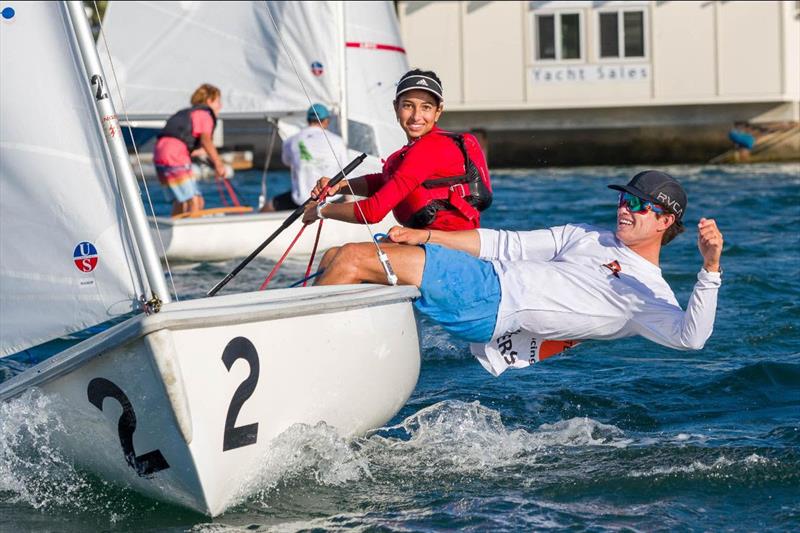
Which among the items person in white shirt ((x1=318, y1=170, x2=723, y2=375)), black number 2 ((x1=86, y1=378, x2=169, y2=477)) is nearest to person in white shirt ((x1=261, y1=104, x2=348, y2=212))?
person in white shirt ((x1=318, y1=170, x2=723, y2=375))

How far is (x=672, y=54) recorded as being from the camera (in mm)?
24828

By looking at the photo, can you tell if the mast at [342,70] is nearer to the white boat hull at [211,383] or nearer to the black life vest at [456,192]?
the black life vest at [456,192]

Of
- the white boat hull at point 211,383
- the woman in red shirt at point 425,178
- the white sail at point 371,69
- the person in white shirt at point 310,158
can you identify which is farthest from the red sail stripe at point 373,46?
the white boat hull at point 211,383

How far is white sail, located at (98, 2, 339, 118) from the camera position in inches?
528

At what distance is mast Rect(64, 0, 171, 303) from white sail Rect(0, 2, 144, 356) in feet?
0.17

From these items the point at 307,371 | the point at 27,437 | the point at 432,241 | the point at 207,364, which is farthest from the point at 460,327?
the point at 27,437

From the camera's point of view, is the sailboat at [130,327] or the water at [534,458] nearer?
the sailboat at [130,327]

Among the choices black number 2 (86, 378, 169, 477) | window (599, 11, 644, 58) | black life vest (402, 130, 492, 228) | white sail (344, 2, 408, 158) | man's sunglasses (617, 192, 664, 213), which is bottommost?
black number 2 (86, 378, 169, 477)

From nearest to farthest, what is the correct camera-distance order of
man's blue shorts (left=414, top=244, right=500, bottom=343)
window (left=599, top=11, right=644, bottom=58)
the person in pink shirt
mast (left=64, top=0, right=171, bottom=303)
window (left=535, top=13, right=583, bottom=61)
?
mast (left=64, top=0, right=171, bottom=303), man's blue shorts (left=414, top=244, right=500, bottom=343), the person in pink shirt, window (left=599, top=11, right=644, bottom=58), window (left=535, top=13, right=583, bottom=61)

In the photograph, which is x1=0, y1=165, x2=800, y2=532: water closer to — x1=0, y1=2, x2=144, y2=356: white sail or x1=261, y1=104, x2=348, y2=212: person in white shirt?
x1=0, y1=2, x2=144, y2=356: white sail

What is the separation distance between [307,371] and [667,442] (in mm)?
1629

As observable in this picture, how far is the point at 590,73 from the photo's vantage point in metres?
25.0

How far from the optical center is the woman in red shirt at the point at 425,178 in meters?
5.11

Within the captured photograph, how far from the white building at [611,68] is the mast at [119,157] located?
2033 cm
